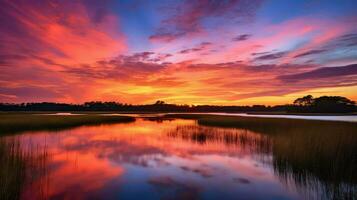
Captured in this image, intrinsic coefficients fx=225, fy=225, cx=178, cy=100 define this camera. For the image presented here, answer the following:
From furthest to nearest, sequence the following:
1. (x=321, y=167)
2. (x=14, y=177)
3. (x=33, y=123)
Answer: (x=33, y=123)
(x=321, y=167)
(x=14, y=177)

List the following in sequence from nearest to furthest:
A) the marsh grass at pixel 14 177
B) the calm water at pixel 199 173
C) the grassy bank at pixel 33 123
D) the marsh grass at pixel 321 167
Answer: the marsh grass at pixel 14 177
the marsh grass at pixel 321 167
the calm water at pixel 199 173
the grassy bank at pixel 33 123

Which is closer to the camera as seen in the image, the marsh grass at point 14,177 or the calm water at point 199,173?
the marsh grass at point 14,177

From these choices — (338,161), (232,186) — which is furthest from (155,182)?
(338,161)

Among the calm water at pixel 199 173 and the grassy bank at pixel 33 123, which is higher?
the grassy bank at pixel 33 123

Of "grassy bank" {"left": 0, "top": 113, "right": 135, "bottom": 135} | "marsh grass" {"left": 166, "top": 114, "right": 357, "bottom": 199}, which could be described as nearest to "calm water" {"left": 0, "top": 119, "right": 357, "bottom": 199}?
"marsh grass" {"left": 166, "top": 114, "right": 357, "bottom": 199}

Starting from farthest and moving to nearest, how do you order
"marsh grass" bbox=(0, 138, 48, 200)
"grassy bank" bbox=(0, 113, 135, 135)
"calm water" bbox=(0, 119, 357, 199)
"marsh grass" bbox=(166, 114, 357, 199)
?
"grassy bank" bbox=(0, 113, 135, 135)
"calm water" bbox=(0, 119, 357, 199)
"marsh grass" bbox=(166, 114, 357, 199)
"marsh grass" bbox=(0, 138, 48, 200)

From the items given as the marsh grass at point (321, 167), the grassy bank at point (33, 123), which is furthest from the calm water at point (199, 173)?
the grassy bank at point (33, 123)

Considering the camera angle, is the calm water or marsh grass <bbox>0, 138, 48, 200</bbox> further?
the calm water

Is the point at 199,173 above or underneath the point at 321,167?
underneath

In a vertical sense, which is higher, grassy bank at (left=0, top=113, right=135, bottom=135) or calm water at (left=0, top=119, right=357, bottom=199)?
grassy bank at (left=0, top=113, right=135, bottom=135)

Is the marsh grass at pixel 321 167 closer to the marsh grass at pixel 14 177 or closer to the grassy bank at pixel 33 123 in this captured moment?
the marsh grass at pixel 14 177

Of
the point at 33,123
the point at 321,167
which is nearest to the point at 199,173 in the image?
the point at 321,167

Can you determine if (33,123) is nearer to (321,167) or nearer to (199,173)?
(199,173)

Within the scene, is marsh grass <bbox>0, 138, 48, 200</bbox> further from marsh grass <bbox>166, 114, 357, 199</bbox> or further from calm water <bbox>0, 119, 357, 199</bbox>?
marsh grass <bbox>166, 114, 357, 199</bbox>
